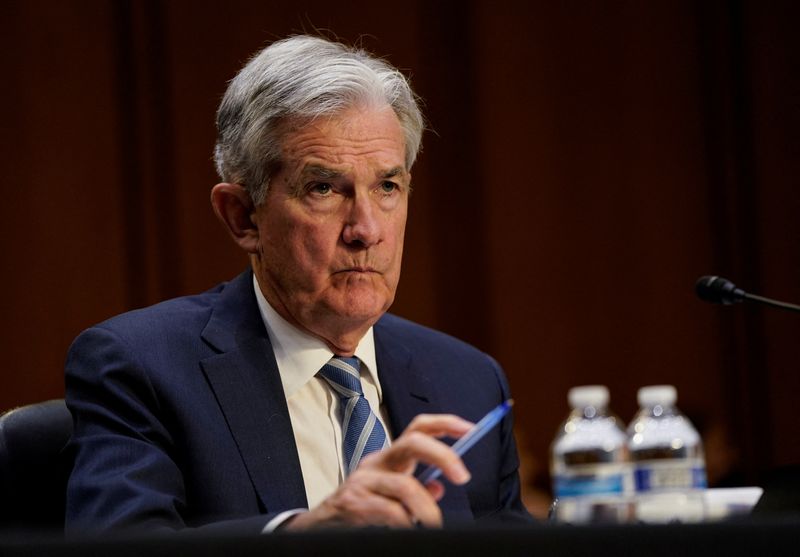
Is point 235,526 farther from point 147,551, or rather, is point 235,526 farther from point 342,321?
point 147,551

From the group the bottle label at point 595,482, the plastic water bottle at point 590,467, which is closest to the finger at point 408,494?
the plastic water bottle at point 590,467

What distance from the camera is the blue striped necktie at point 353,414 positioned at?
5.65 feet

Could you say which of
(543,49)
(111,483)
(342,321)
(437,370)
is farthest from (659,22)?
(111,483)

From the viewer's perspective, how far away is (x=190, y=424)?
160cm

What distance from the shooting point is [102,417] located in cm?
157

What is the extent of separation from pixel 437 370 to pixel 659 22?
1886mm

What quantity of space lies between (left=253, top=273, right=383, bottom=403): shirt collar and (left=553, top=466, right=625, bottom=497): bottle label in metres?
0.50

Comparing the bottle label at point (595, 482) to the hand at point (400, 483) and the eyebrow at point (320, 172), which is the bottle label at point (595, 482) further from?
the eyebrow at point (320, 172)

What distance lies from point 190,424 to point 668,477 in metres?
0.69

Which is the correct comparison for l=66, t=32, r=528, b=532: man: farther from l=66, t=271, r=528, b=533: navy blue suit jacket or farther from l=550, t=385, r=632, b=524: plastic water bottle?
l=550, t=385, r=632, b=524: plastic water bottle

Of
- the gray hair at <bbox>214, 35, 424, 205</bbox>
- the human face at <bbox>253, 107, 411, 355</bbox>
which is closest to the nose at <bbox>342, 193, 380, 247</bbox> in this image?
the human face at <bbox>253, 107, 411, 355</bbox>

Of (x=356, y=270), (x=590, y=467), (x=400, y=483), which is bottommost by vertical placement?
(x=590, y=467)

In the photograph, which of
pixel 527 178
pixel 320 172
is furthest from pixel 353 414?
pixel 527 178

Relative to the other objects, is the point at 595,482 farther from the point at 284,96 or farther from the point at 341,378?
the point at 284,96
